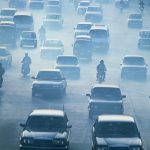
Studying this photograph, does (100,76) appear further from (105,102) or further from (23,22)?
(23,22)

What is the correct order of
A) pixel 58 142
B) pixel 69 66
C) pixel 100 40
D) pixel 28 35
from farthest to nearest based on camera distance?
pixel 28 35 → pixel 100 40 → pixel 69 66 → pixel 58 142

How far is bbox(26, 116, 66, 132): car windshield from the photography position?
27062 millimetres

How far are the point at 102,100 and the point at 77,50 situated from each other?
985 inches

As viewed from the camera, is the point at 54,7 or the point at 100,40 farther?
the point at 54,7

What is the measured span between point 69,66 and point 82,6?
38.3 m

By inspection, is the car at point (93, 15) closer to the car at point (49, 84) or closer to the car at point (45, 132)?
the car at point (49, 84)

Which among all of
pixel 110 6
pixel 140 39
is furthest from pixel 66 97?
pixel 110 6

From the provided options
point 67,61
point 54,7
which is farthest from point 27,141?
point 54,7

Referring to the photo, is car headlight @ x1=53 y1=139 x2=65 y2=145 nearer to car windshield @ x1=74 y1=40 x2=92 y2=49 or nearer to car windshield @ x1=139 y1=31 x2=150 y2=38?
car windshield @ x1=74 y1=40 x2=92 y2=49

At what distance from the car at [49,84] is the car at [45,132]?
12.5 m

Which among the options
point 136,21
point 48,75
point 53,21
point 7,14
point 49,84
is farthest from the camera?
point 136,21

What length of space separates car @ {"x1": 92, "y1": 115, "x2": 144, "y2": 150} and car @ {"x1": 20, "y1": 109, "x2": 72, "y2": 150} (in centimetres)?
122

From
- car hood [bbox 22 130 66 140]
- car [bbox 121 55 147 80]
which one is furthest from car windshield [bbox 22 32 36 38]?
car hood [bbox 22 130 66 140]

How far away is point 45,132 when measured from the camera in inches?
1049
